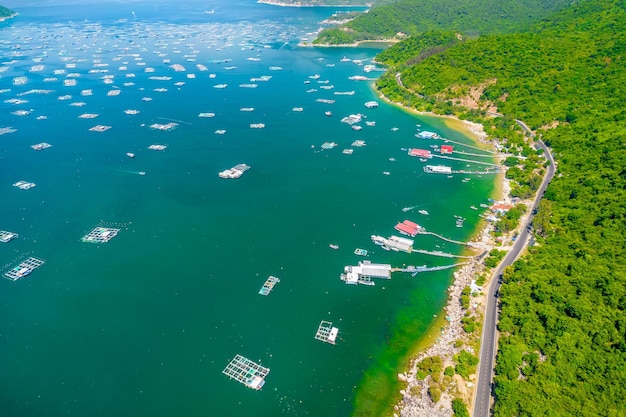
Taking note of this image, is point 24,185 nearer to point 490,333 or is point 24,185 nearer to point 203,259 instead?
point 203,259

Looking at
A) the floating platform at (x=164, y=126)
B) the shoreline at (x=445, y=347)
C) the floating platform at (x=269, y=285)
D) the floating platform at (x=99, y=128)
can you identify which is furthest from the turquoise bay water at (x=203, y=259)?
the floating platform at (x=164, y=126)

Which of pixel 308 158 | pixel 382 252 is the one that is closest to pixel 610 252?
pixel 382 252

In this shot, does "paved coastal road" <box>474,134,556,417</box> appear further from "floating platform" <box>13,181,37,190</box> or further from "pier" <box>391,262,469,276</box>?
"floating platform" <box>13,181,37,190</box>

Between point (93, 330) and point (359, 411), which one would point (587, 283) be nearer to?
point (359, 411)

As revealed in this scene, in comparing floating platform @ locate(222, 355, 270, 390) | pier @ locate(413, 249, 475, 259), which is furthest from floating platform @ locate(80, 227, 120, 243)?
pier @ locate(413, 249, 475, 259)

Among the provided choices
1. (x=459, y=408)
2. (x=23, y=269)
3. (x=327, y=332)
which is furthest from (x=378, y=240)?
(x=23, y=269)

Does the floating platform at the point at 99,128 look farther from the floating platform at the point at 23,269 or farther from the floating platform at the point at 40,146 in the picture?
the floating platform at the point at 23,269
